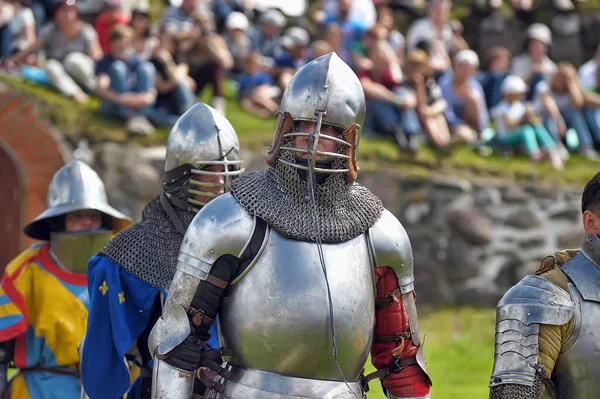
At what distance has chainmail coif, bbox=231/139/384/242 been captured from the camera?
4.21m

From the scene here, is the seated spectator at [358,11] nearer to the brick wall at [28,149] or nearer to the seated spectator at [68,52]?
the seated spectator at [68,52]

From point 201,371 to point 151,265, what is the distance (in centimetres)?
104

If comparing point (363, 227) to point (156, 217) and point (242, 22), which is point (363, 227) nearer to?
point (156, 217)

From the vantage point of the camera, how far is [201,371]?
4254mm

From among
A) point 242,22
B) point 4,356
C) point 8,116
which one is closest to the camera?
point 4,356

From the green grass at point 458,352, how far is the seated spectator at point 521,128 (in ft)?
5.99

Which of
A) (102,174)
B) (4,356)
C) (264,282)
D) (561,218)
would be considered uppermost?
(264,282)

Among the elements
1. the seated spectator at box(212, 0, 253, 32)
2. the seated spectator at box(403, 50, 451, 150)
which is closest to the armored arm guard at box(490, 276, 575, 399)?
the seated spectator at box(403, 50, 451, 150)

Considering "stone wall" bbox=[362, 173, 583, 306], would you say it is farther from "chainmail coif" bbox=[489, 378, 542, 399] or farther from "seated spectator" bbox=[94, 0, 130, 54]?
"chainmail coif" bbox=[489, 378, 542, 399]

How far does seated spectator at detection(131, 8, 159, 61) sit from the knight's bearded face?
6636mm

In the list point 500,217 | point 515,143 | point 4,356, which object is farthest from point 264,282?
point 515,143

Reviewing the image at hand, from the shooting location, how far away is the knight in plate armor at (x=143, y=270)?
5152mm

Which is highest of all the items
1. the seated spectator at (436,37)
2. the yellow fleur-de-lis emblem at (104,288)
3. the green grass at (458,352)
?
the yellow fleur-de-lis emblem at (104,288)

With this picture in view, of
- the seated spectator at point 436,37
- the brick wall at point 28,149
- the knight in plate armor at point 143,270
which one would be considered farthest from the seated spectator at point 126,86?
the knight in plate armor at point 143,270
